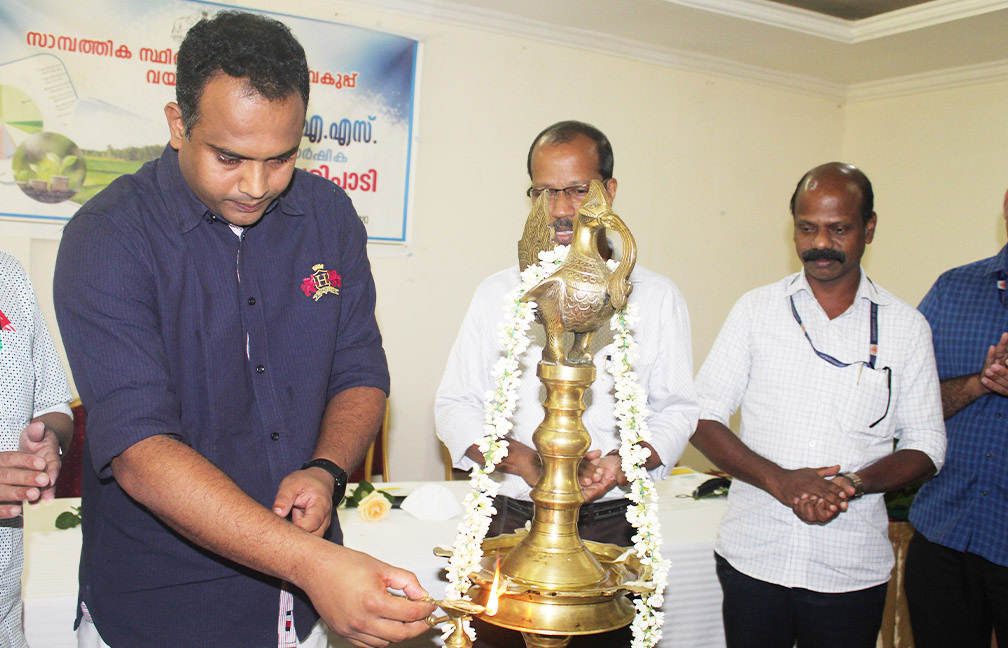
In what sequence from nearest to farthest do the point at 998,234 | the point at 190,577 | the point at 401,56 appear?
the point at 190,577
the point at 401,56
the point at 998,234

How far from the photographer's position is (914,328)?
281 centimetres

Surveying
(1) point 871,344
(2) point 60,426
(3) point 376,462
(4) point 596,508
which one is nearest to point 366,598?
(2) point 60,426

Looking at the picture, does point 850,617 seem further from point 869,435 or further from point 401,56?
point 401,56

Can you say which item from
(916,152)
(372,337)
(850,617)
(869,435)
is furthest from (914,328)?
(916,152)

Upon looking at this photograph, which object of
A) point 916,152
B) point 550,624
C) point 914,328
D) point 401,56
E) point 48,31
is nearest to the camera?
point 550,624

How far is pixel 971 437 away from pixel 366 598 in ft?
8.58

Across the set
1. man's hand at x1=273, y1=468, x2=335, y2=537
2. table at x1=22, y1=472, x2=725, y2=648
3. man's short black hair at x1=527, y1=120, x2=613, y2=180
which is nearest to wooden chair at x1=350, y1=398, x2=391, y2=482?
→ table at x1=22, y1=472, x2=725, y2=648

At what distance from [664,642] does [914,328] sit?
4.70 ft

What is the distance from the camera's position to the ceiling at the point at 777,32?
4773mm

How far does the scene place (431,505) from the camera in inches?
125

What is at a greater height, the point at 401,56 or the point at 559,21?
the point at 559,21

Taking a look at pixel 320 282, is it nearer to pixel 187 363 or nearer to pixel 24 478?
pixel 187 363

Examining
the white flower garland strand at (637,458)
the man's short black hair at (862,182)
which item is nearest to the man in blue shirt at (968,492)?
the man's short black hair at (862,182)

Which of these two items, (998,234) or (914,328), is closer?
(914,328)
